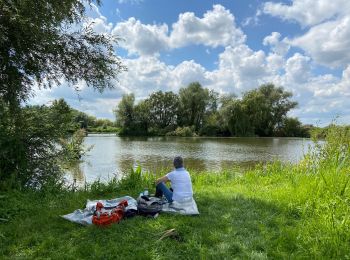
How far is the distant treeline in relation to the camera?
5316 cm

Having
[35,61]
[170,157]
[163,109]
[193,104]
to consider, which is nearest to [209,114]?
[193,104]

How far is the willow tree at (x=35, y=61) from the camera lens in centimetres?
583

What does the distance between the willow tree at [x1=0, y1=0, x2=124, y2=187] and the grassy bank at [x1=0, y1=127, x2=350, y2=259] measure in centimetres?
130

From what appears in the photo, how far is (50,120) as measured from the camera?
7.50 meters

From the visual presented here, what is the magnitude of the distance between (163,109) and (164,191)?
2205 inches

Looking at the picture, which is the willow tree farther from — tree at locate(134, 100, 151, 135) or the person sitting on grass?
tree at locate(134, 100, 151, 135)

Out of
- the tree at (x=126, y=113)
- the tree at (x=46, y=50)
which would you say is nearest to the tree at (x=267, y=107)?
the tree at (x=126, y=113)

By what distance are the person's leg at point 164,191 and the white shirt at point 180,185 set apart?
0.21m

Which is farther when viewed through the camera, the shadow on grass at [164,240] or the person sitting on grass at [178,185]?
the person sitting on grass at [178,185]

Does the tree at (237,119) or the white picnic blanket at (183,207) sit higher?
the tree at (237,119)

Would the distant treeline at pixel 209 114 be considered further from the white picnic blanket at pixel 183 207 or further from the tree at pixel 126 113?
the white picnic blanket at pixel 183 207

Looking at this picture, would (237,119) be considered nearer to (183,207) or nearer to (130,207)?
(183,207)

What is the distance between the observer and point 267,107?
54.2 metres

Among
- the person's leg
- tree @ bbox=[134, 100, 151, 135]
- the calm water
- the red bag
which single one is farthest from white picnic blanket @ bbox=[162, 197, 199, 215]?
tree @ bbox=[134, 100, 151, 135]
